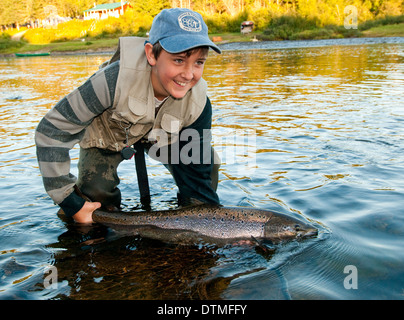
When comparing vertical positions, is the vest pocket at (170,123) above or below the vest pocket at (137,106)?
below

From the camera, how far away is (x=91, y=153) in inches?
160

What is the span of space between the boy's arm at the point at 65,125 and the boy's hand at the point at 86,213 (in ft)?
0.72

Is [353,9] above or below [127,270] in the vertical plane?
above

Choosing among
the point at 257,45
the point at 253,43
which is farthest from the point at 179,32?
the point at 253,43

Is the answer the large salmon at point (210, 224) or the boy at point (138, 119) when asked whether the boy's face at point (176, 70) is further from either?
the large salmon at point (210, 224)

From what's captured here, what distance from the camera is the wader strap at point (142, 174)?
4.27 metres

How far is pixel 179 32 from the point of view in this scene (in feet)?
10.4

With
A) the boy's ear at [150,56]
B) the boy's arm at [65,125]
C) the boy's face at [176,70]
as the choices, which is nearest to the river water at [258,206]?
the boy's arm at [65,125]

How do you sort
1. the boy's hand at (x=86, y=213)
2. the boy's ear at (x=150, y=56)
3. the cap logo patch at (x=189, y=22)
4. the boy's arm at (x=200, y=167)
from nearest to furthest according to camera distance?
the cap logo patch at (x=189, y=22), the boy's ear at (x=150, y=56), the boy's hand at (x=86, y=213), the boy's arm at (x=200, y=167)

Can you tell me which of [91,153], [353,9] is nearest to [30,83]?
[91,153]

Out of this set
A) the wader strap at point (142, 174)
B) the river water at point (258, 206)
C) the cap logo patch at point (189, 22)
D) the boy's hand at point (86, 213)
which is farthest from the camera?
the wader strap at point (142, 174)

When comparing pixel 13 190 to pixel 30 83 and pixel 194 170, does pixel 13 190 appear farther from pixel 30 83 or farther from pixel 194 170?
pixel 30 83

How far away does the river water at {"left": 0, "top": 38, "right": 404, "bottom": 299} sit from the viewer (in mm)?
2857

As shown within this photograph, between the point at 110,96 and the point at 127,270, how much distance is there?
4.60 ft
